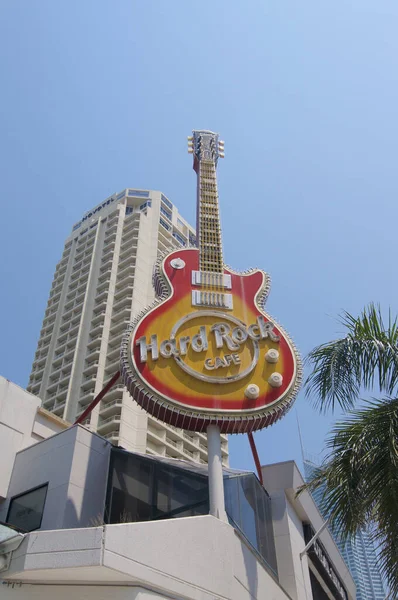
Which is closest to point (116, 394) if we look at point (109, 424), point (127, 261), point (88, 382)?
point (109, 424)

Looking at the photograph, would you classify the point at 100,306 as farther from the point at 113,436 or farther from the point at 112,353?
the point at 113,436

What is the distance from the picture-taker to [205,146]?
2916 cm

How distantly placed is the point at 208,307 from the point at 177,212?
254 feet

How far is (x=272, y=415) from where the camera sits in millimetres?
17984

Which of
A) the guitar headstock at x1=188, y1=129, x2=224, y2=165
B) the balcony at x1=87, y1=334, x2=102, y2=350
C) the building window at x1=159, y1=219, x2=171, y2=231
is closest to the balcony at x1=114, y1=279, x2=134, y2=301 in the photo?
the balcony at x1=87, y1=334, x2=102, y2=350

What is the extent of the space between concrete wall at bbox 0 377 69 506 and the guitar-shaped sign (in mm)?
4975

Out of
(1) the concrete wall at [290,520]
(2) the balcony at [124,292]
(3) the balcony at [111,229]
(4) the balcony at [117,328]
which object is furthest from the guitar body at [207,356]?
(3) the balcony at [111,229]

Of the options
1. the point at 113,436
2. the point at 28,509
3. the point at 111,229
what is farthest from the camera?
the point at 111,229

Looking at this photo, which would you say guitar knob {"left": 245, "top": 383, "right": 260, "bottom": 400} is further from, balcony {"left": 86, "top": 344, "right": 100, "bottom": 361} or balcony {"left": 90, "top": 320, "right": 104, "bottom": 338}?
balcony {"left": 90, "top": 320, "right": 104, "bottom": 338}

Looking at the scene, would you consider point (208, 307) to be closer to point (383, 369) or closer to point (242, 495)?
point (242, 495)

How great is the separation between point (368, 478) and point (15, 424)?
48.0 feet

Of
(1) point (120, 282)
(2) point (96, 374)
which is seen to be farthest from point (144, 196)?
(2) point (96, 374)

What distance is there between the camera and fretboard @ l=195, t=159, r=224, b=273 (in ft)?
75.3

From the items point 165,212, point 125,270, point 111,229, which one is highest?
point 165,212
